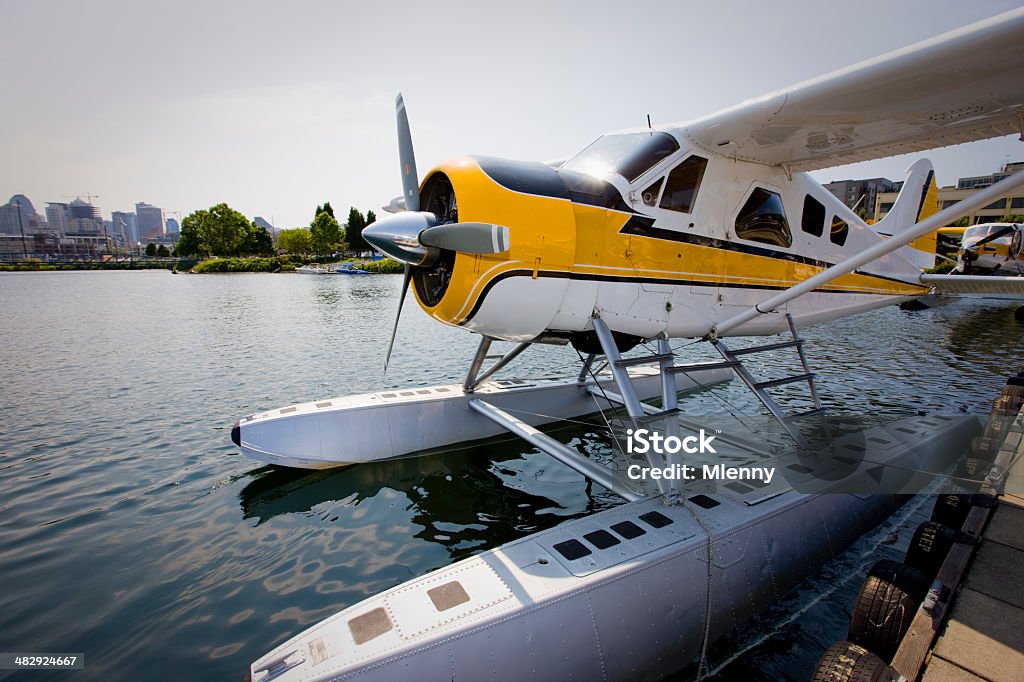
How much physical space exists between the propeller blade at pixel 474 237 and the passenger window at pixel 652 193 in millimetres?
1709

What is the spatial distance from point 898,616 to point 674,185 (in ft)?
13.1

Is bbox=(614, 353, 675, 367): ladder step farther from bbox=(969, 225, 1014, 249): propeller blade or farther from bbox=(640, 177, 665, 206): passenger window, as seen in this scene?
bbox=(969, 225, 1014, 249): propeller blade

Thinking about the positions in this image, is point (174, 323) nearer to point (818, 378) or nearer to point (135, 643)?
point (135, 643)

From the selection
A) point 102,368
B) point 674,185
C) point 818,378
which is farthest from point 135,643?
point 818,378

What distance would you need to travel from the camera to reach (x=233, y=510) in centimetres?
594

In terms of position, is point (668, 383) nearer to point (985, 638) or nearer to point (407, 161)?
point (985, 638)

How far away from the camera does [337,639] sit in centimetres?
303

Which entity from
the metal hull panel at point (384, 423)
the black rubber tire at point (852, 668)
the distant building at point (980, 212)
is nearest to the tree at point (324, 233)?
the distant building at point (980, 212)

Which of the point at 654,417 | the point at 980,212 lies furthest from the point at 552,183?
the point at 980,212

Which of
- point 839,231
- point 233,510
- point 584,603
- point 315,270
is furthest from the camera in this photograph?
point 315,270

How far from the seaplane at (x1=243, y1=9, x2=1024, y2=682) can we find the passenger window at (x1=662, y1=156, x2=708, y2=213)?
0.07 ft

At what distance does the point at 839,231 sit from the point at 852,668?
5.83 metres

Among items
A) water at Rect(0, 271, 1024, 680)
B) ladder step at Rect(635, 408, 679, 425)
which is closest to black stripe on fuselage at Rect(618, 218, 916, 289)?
ladder step at Rect(635, 408, 679, 425)

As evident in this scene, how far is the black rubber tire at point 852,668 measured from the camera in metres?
2.75
